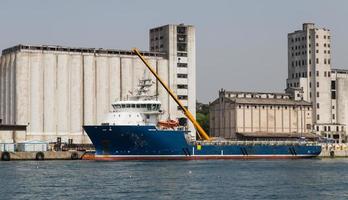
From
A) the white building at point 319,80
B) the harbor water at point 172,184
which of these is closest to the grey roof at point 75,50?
the white building at point 319,80

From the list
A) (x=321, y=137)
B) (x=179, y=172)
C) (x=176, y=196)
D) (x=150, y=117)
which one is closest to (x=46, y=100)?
(x=150, y=117)

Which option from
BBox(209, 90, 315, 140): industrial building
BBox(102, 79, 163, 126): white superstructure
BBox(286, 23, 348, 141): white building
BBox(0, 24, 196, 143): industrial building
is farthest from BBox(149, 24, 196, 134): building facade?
BBox(102, 79, 163, 126): white superstructure

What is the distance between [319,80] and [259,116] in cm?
1946

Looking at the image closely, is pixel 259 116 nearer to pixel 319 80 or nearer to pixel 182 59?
pixel 319 80

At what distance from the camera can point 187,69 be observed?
551 feet

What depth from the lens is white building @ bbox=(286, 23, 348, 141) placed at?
182 metres

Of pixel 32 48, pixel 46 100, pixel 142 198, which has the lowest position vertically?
pixel 142 198

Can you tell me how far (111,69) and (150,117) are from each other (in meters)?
51.4

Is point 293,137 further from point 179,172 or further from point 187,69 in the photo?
point 179,172

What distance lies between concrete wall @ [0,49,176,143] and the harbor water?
230 feet

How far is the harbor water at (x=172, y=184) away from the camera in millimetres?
55438

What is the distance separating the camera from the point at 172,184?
208ft

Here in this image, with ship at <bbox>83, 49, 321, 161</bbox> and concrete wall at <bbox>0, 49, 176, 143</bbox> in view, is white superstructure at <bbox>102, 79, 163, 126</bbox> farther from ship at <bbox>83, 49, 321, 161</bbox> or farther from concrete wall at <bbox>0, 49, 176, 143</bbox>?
concrete wall at <bbox>0, 49, 176, 143</bbox>

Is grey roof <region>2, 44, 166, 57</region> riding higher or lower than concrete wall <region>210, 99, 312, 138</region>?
higher
